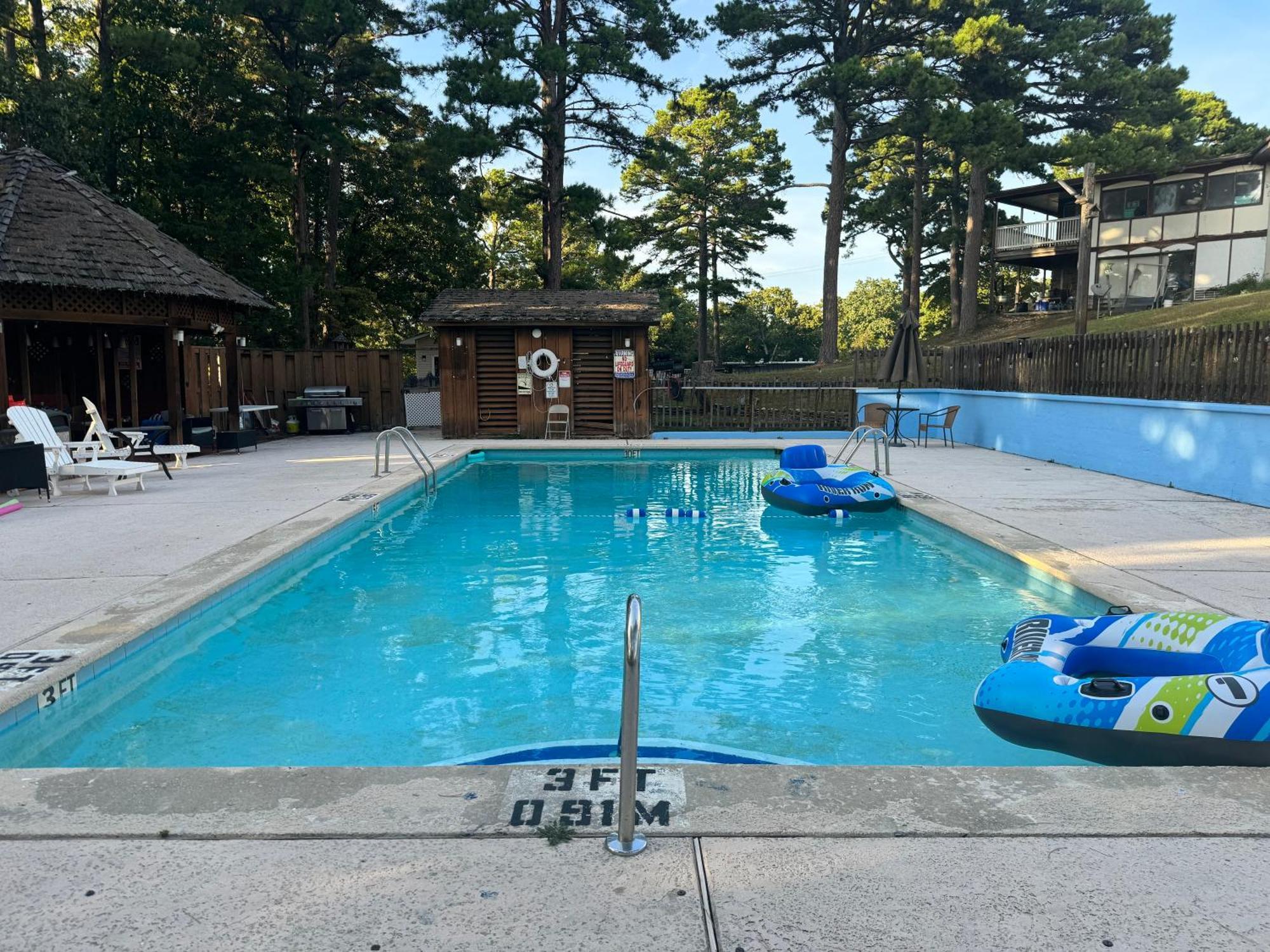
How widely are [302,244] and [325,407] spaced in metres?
Result: 7.01

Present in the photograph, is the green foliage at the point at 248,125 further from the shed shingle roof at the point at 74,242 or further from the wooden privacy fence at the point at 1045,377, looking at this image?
the wooden privacy fence at the point at 1045,377

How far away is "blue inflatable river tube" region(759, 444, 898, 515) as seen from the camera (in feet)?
31.9

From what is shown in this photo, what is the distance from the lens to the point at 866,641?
18.5ft

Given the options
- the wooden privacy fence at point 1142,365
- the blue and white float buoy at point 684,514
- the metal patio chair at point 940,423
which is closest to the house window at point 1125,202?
the metal patio chair at point 940,423

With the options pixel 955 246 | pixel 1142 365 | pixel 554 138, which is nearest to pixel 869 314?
pixel 955 246

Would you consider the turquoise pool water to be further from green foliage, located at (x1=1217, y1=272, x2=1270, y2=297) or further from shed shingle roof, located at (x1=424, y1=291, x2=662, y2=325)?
green foliage, located at (x1=1217, y1=272, x2=1270, y2=297)

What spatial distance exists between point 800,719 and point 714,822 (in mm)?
2013

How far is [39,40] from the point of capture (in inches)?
776

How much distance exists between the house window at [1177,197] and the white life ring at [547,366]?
76.2ft

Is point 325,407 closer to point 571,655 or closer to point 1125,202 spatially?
point 571,655

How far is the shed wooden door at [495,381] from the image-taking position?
17891 mm

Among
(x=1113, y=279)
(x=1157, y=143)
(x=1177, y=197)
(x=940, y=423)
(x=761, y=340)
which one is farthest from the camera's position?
(x=761, y=340)

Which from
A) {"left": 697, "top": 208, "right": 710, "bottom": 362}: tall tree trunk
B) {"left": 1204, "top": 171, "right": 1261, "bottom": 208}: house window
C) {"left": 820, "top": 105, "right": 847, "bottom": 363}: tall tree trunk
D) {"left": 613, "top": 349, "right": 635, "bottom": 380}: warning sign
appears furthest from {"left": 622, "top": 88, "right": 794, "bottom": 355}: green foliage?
{"left": 613, "top": 349, "right": 635, "bottom": 380}: warning sign

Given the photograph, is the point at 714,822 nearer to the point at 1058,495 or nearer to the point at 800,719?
the point at 800,719
